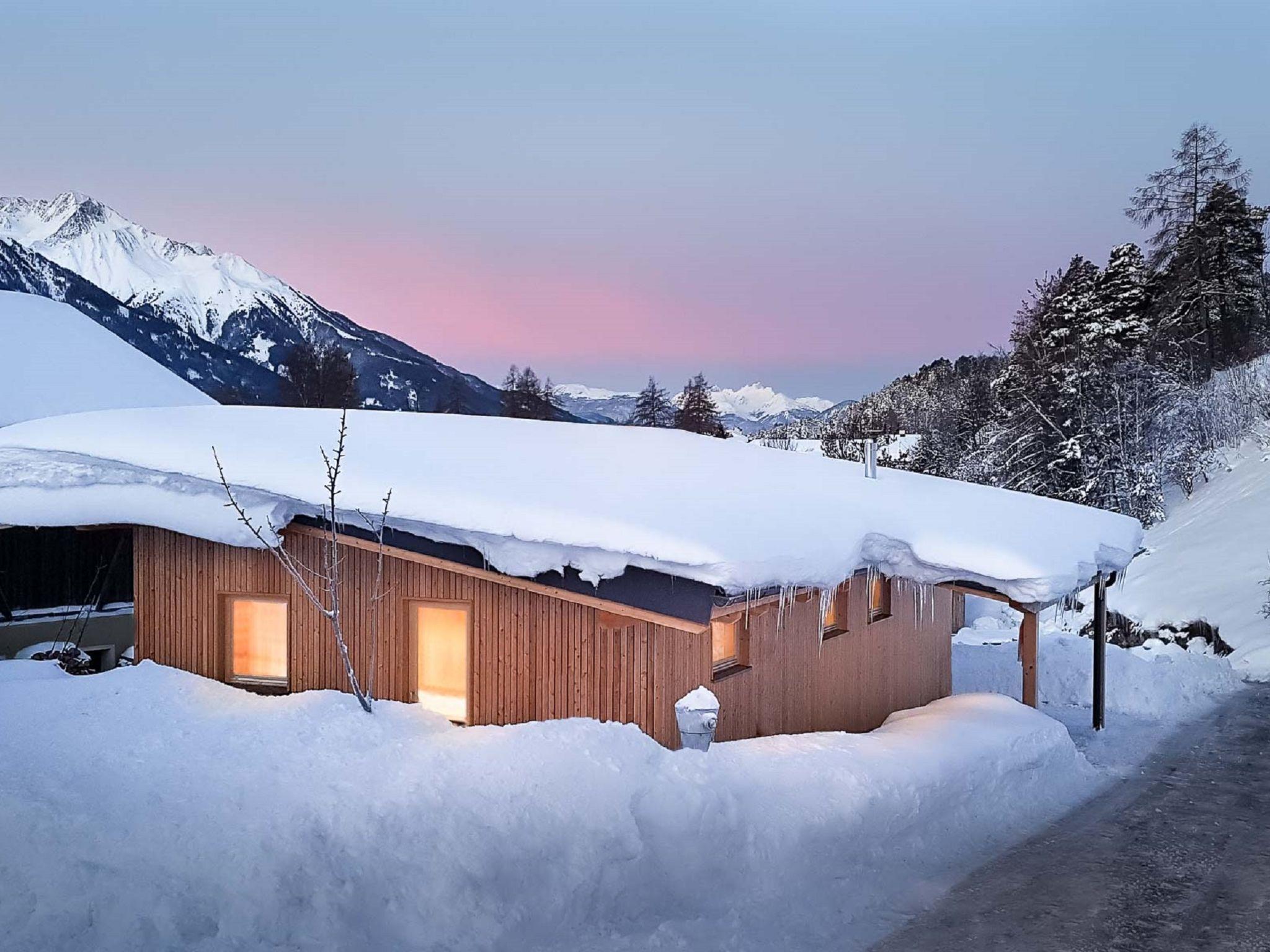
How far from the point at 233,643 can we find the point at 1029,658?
29.8 feet

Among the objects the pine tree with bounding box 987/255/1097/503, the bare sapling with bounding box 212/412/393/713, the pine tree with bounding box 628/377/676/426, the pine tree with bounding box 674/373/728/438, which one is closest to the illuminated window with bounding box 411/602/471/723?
the bare sapling with bounding box 212/412/393/713

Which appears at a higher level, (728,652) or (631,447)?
(631,447)

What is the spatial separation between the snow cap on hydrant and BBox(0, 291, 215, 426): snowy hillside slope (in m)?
16.5

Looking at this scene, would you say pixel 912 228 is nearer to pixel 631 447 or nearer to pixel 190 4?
pixel 190 4

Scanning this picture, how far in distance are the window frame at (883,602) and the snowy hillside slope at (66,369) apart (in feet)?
53.7

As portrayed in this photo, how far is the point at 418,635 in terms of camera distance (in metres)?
8.04

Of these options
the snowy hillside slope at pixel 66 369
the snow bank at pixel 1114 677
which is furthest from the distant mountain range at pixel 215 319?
the snow bank at pixel 1114 677

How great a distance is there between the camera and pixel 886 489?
449 inches

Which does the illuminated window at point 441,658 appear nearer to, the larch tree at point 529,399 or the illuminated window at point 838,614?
the illuminated window at point 838,614

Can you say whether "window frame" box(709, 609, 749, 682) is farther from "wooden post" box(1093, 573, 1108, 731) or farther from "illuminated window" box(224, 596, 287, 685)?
"wooden post" box(1093, 573, 1108, 731)

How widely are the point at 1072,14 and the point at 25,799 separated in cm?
3090

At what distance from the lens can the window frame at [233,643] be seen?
8445mm

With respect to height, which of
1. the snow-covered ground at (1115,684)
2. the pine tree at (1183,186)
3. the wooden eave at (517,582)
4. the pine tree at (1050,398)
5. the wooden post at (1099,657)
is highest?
the pine tree at (1183,186)

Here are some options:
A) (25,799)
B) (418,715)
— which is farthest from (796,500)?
(25,799)
